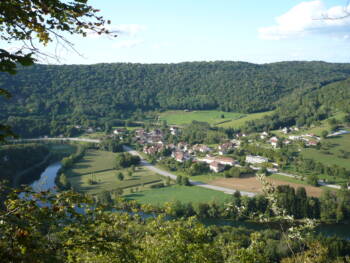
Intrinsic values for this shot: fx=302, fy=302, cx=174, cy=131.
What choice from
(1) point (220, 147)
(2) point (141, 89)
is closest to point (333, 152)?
(1) point (220, 147)

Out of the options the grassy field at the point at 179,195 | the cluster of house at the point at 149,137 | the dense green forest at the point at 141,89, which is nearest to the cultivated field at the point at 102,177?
the grassy field at the point at 179,195

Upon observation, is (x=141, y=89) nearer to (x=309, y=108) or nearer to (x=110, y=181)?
(x=309, y=108)

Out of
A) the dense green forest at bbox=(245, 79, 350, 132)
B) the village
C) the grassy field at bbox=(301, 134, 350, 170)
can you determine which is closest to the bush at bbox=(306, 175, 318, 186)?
the village

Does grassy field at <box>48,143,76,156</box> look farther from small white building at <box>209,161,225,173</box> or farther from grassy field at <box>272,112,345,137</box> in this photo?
grassy field at <box>272,112,345,137</box>

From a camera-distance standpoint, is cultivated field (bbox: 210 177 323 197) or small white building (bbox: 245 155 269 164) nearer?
cultivated field (bbox: 210 177 323 197)

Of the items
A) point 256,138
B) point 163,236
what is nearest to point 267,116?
point 256,138

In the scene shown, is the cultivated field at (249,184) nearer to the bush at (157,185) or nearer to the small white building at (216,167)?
the small white building at (216,167)
